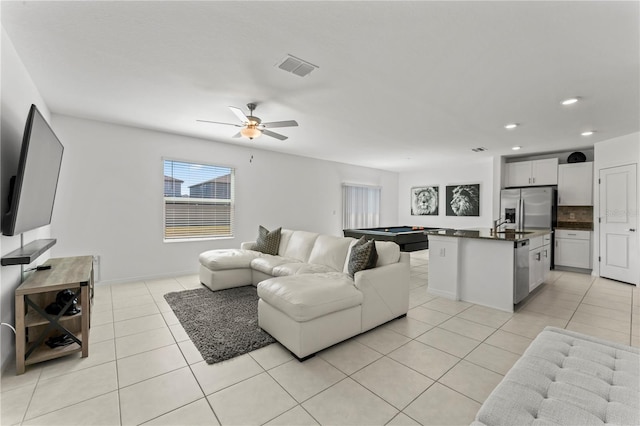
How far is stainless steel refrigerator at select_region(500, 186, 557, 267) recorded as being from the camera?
5871 millimetres

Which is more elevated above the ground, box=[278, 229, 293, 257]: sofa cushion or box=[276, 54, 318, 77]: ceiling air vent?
box=[276, 54, 318, 77]: ceiling air vent

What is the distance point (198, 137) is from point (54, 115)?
1.93 m

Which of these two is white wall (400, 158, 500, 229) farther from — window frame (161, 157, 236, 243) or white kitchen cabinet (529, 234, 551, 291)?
window frame (161, 157, 236, 243)

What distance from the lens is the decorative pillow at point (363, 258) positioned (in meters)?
2.86

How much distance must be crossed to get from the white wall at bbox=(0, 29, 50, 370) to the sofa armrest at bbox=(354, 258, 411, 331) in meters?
2.82

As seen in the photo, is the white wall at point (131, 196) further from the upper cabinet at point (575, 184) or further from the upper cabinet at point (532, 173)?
the upper cabinet at point (575, 184)

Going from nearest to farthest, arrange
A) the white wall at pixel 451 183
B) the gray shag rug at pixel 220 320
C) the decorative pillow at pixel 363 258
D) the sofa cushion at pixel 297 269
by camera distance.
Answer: the gray shag rug at pixel 220 320 → the decorative pillow at pixel 363 258 → the sofa cushion at pixel 297 269 → the white wall at pixel 451 183

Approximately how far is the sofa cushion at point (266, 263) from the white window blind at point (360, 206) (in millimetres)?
4003

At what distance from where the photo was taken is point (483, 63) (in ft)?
8.29

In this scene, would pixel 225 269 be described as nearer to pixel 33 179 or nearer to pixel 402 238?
pixel 33 179

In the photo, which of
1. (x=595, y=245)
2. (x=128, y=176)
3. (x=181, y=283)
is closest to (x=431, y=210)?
(x=595, y=245)

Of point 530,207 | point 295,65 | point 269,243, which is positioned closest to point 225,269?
point 269,243

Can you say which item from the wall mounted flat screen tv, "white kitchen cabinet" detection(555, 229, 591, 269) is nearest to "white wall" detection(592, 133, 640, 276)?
"white kitchen cabinet" detection(555, 229, 591, 269)

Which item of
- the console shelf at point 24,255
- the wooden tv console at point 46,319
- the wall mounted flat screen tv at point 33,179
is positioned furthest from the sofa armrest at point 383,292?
the wall mounted flat screen tv at point 33,179
